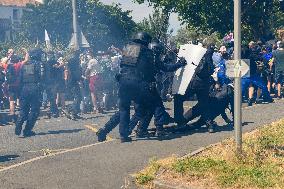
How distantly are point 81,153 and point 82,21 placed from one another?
2317 inches

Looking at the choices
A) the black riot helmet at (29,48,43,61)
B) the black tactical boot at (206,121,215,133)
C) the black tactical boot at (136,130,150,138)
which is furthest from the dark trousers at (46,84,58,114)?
the black tactical boot at (206,121,215,133)

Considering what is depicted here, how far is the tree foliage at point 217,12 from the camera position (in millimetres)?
28453

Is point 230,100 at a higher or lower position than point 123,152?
higher

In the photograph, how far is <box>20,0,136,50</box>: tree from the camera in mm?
67188

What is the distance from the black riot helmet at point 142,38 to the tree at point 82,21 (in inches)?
2204

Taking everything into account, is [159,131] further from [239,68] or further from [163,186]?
[163,186]

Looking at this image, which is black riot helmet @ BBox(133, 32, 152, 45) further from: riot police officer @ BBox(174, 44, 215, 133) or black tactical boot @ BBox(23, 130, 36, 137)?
black tactical boot @ BBox(23, 130, 36, 137)

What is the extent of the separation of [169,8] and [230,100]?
20.2 meters

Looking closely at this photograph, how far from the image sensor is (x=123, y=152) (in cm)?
946

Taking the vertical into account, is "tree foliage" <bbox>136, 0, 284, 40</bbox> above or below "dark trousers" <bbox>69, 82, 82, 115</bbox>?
above

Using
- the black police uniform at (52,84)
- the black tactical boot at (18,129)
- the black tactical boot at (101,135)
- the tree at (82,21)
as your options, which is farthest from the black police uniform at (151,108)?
the tree at (82,21)

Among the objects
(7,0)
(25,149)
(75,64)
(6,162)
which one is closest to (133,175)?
(6,162)

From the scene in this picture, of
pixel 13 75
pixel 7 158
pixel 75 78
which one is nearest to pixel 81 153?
pixel 7 158

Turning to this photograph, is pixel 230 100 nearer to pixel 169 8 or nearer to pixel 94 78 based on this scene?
pixel 94 78
